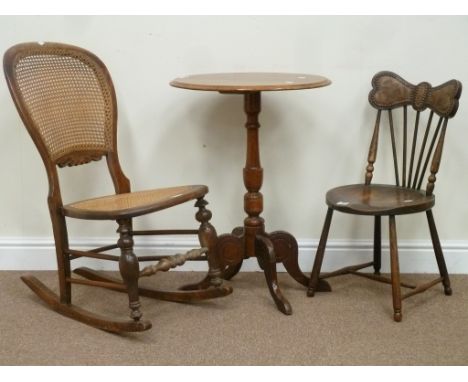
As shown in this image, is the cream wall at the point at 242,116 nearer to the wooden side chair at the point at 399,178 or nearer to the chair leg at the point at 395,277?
the wooden side chair at the point at 399,178

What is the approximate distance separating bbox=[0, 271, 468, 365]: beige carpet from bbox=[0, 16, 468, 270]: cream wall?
419mm

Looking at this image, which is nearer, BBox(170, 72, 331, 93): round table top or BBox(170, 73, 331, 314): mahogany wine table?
BBox(170, 72, 331, 93): round table top

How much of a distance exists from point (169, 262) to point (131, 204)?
0.28 m

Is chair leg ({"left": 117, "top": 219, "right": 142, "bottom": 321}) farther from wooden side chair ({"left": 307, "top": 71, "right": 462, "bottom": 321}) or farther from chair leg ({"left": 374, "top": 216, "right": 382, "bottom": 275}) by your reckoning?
chair leg ({"left": 374, "top": 216, "right": 382, "bottom": 275})

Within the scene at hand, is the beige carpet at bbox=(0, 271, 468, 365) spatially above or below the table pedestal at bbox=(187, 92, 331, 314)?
below

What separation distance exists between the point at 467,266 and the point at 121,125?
73.5 inches

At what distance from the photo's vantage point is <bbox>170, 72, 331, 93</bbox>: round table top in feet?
8.42

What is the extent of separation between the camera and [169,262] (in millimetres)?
2682

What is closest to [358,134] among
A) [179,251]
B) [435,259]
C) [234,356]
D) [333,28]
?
[333,28]

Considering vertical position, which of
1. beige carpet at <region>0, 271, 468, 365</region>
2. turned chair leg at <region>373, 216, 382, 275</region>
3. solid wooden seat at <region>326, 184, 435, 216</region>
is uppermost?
solid wooden seat at <region>326, 184, 435, 216</region>

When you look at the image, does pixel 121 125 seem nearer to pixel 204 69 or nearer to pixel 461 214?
pixel 204 69

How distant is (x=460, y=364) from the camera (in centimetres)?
242

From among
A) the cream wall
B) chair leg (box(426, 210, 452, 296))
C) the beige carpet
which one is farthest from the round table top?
the beige carpet

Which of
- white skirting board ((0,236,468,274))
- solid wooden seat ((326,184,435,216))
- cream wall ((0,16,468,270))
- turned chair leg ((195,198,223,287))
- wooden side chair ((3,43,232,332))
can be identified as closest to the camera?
wooden side chair ((3,43,232,332))
